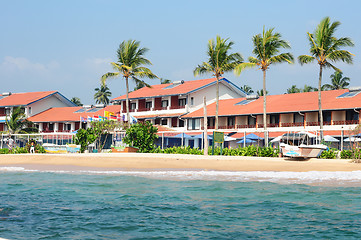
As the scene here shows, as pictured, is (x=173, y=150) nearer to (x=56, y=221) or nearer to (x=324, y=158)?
(x=324, y=158)

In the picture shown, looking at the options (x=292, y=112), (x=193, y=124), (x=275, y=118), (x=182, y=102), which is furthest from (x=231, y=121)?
(x=182, y=102)

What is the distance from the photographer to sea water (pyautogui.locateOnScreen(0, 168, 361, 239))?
10.5 metres

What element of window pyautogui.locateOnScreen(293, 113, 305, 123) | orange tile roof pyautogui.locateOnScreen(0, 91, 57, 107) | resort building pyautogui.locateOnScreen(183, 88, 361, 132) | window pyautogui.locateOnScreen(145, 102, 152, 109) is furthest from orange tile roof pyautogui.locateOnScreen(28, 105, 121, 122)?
window pyautogui.locateOnScreen(293, 113, 305, 123)

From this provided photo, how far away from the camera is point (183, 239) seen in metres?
9.90

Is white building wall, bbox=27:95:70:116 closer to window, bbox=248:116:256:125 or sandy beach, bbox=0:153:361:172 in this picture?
window, bbox=248:116:256:125

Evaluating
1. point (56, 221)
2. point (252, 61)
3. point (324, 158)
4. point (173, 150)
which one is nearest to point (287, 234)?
point (56, 221)

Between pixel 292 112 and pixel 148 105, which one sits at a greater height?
pixel 148 105

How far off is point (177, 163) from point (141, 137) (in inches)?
354

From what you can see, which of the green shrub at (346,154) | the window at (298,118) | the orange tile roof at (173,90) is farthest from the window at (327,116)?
the green shrub at (346,154)

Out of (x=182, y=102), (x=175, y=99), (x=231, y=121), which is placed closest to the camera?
(x=231, y=121)

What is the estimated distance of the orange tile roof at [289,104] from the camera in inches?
1903

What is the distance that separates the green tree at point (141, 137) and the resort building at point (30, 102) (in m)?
39.4

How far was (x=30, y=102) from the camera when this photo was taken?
72.8 metres

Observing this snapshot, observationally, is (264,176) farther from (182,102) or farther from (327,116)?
(182,102)
